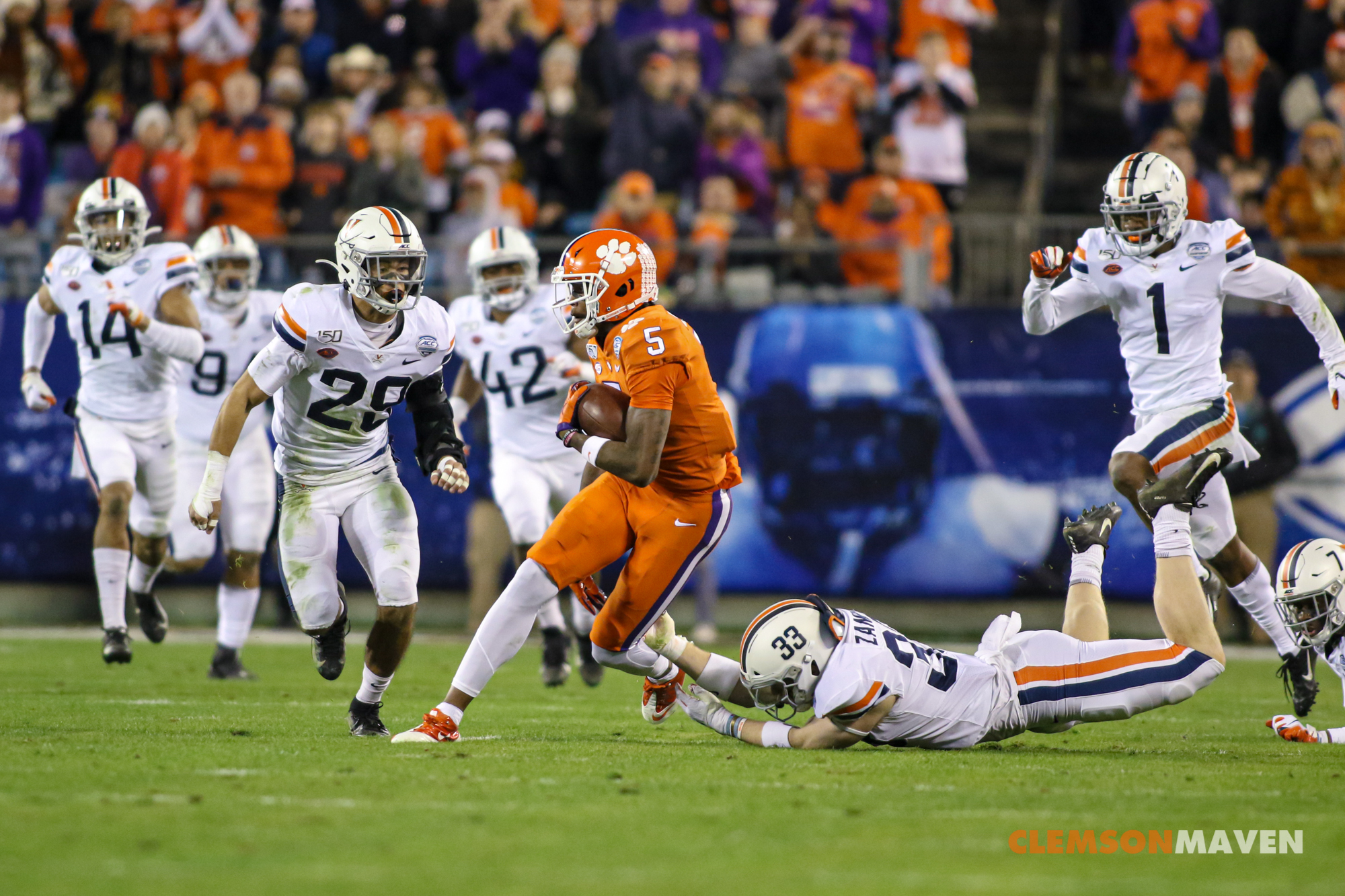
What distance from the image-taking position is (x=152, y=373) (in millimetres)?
9438

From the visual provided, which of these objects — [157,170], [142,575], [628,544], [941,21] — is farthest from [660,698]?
[941,21]

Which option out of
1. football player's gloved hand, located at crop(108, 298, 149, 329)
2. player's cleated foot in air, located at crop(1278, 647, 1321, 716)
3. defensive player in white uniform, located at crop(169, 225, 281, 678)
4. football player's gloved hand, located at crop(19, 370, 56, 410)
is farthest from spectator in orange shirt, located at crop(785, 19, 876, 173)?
player's cleated foot in air, located at crop(1278, 647, 1321, 716)

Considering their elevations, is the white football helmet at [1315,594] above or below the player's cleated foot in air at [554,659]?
above

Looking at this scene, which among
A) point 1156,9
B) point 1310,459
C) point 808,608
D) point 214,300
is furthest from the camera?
point 1156,9

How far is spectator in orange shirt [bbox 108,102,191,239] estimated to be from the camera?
13.1m

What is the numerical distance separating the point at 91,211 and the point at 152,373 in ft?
3.22

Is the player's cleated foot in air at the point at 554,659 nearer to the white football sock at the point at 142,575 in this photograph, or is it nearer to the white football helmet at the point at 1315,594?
the white football sock at the point at 142,575

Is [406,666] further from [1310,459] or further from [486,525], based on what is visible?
[1310,459]

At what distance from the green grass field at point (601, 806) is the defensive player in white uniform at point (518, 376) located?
6.23 ft

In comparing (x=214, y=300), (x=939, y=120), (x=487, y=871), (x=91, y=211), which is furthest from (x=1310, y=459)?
(x=487, y=871)

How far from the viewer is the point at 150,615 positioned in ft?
31.9

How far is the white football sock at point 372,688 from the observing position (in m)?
6.39

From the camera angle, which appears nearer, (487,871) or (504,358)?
(487,871)

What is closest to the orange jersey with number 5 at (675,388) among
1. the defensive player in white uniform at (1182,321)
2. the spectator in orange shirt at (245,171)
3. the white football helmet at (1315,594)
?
the defensive player in white uniform at (1182,321)
